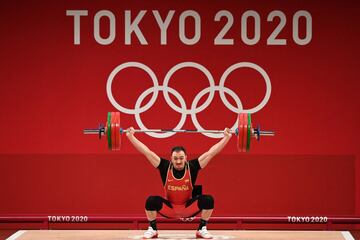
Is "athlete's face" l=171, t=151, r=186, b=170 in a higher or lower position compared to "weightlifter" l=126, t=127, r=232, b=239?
higher

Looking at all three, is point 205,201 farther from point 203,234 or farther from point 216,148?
point 216,148

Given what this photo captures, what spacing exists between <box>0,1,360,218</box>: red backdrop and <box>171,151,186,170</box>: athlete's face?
1.54 metres

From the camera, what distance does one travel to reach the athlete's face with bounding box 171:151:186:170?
5.31m

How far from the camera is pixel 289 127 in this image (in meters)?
6.89

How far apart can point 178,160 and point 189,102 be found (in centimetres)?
163

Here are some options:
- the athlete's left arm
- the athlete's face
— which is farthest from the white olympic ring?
the athlete's face

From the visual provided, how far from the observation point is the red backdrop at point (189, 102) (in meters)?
6.85

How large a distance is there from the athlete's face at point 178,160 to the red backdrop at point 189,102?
5.06ft

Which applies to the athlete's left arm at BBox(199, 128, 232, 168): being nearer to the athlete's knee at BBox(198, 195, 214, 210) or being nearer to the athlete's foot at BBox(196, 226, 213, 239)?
the athlete's knee at BBox(198, 195, 214, 210)

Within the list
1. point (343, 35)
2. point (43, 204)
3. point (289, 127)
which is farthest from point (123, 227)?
point (343, 35)

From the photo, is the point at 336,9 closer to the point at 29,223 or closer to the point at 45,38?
the point at 45,38

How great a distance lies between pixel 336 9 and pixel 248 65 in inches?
41.1

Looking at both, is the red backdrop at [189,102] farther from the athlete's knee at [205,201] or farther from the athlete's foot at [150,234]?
the athlete's knee at [205,201]

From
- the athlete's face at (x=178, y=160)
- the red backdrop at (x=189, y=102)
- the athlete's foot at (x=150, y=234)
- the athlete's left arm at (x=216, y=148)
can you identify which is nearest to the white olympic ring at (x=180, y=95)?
the red backdrop at (x=189, y=102)
